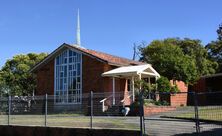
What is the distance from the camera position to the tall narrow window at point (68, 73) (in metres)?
35.2

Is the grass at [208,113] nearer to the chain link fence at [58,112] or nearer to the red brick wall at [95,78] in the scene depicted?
the chain link fence at [58,112]

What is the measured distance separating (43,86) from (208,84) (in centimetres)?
1915

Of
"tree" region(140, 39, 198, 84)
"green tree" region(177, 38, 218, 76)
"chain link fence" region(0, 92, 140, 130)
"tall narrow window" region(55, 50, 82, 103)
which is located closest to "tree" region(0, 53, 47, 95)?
"tall narrow window" region(55, 50, 82, 103)

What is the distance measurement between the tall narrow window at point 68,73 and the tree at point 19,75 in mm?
10363

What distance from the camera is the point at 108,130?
16.8m

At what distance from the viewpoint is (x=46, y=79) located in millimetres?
37375

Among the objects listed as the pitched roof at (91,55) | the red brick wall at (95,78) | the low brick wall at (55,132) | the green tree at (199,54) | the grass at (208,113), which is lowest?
the low brick wall at (55,132)

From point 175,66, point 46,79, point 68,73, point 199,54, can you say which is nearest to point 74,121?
point 68,73

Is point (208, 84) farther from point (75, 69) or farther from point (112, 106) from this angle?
point (112, 106)

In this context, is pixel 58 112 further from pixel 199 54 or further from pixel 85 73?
pixel 199 54

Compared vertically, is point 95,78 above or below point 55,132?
above

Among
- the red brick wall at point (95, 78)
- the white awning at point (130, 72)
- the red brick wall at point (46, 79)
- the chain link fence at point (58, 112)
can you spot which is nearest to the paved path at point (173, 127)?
the chain link fence at point (58, 112)

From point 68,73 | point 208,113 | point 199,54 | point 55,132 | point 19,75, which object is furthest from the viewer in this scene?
point 199,54

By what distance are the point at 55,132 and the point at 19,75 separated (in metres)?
33.6
